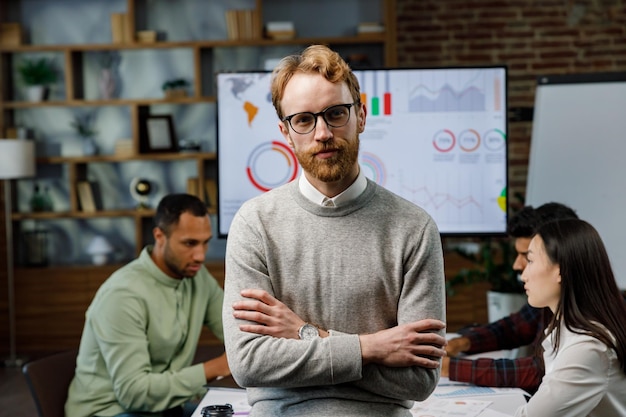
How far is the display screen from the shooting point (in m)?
3.53

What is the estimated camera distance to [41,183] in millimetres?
6855

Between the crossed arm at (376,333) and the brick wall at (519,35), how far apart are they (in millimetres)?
5498

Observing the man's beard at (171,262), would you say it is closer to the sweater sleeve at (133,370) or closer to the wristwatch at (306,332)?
the sweater sleeve at (133,370)

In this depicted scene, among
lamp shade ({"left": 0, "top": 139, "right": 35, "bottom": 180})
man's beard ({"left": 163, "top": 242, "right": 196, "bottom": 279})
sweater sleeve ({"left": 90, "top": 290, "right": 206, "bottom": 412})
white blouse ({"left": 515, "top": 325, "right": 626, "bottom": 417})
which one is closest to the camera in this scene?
white blouse ({"left": 515, "top": 325, "right": 626, "bottom": 417})

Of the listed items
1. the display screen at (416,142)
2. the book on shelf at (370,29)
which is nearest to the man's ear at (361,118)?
the display screen at (416,142)

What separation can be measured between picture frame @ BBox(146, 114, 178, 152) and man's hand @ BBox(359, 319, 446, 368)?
5095 millimetres

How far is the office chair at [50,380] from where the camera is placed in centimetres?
268

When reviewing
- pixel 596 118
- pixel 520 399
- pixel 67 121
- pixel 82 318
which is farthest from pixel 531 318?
pixel 67 121

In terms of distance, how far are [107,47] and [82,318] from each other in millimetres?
2011

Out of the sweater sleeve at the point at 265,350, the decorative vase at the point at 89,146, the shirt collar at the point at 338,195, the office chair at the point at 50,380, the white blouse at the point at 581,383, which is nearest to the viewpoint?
the sweater sleeve at the point at 265,350

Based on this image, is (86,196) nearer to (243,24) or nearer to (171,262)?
(243,24)

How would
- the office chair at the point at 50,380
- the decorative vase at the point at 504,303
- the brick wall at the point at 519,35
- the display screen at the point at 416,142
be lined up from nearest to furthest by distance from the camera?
the office chair at the point at 50,380 < the display screen at the point at 416,142 < the decorative vase at the point at 504,303 < the brick wall at the point at 519,35

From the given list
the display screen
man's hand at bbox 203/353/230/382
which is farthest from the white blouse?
the display screen

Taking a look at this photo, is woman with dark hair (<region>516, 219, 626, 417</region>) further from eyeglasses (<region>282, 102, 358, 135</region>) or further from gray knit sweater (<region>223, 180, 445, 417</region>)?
eyeglasses (<region>282, 102, 358, 135</region>)
